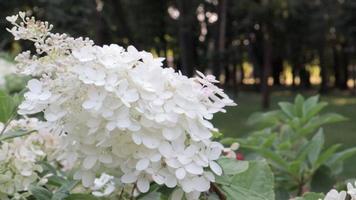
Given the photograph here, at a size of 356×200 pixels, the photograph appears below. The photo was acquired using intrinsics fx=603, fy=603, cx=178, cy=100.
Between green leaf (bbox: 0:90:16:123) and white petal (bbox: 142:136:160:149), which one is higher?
green leaf (bbox: 0:90:16:123)

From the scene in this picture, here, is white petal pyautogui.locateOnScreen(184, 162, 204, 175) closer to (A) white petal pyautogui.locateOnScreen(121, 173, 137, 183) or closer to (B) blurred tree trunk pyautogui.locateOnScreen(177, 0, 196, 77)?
(A) white petal pyautogui.locateOnScreen(121, 173, 137, 183)

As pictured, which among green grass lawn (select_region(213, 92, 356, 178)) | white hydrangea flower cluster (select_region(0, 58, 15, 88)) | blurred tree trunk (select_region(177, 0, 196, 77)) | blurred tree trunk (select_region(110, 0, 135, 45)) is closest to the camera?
white hydrangea flower cluster (select_region(0, 58, 15, 88))

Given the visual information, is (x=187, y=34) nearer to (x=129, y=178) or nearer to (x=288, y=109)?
(x=288, y=109)

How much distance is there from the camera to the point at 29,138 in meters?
1.43

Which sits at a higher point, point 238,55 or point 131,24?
point 131,24

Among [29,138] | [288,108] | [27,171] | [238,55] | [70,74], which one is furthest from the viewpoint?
[238,55]

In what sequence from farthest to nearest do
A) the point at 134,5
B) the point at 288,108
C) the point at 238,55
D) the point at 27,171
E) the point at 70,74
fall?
the point at 238,55
the point at 134,5
the point at 288,108
the point at 27,171
the point at 70,74

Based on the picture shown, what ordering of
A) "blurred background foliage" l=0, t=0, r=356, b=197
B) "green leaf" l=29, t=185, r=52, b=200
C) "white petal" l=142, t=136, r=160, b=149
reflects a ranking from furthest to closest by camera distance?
"blurred background foliage" l=0, t=0, r=356, b=197, "green leaf" l=29, t=185, r=52, b=200, "white petal" l=142, t=136, r=160, b=149

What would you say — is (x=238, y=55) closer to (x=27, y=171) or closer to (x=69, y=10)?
(x=69, y=10)

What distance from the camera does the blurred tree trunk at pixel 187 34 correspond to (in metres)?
20.4

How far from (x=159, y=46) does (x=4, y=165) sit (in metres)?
20.6

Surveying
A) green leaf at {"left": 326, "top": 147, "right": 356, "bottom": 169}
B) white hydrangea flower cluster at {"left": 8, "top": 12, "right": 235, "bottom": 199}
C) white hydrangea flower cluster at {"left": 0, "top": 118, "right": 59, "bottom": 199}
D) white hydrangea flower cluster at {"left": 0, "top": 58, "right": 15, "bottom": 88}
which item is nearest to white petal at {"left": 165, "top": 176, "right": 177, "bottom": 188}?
white hydrangea flower cluster at {"left": 8, "top": 12, "right": 235, "bottom": 199}

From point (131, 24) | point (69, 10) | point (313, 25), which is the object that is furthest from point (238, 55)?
point (69, 10)

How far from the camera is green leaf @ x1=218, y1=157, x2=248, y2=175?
109cm
